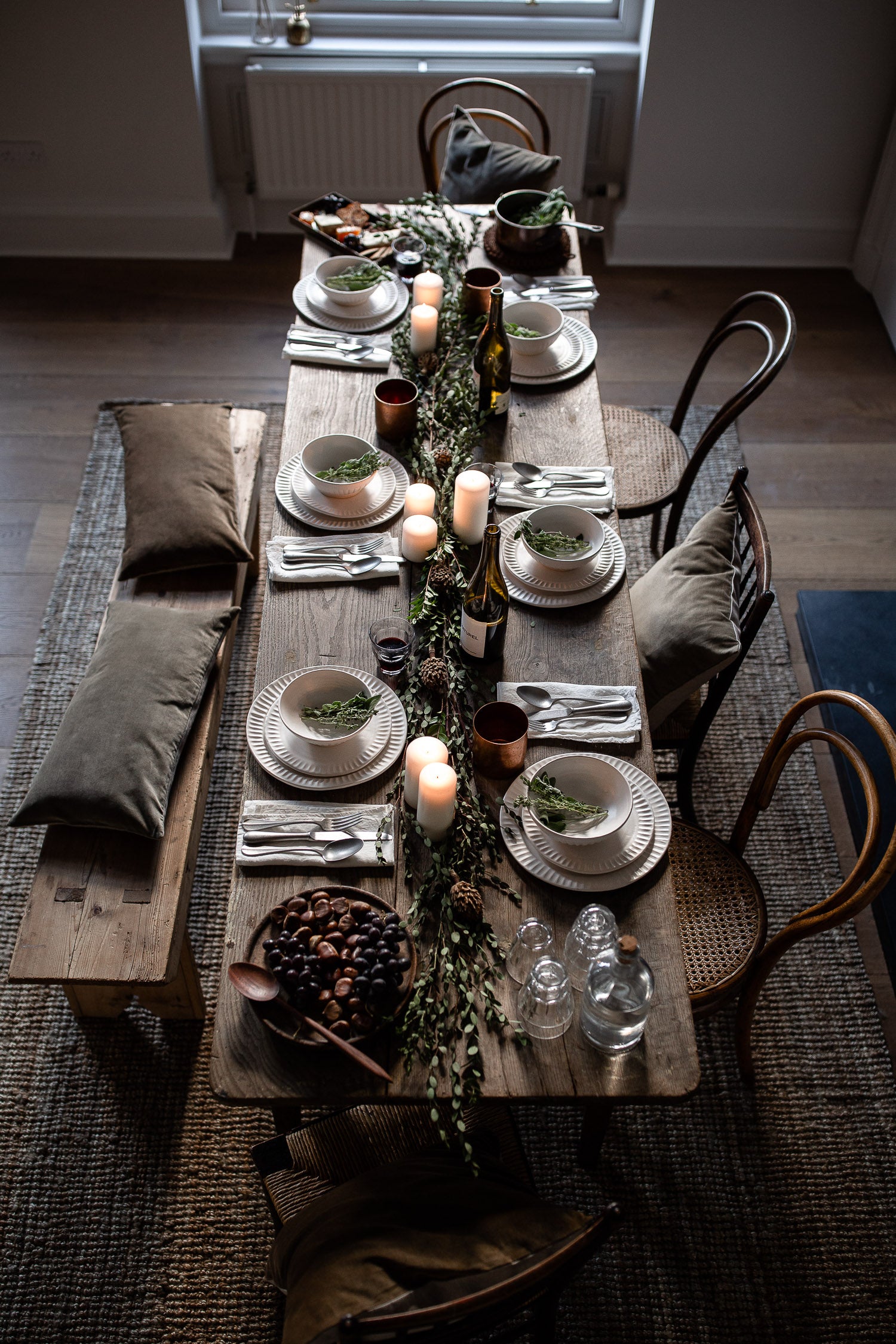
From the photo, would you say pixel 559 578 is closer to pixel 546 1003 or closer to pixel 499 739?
pixel 499 739

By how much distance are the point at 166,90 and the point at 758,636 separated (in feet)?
9.42

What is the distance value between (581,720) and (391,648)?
1.11ft

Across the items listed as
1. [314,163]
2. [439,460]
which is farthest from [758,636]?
[314,163]

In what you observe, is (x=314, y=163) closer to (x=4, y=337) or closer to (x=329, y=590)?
(x=4, y=337)

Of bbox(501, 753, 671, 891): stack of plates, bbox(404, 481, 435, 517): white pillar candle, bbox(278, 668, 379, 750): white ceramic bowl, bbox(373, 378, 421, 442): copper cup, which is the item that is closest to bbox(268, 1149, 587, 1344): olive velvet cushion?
bbox(501, 753, 671, 891): stack of plates

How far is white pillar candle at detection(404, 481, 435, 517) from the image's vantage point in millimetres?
1879

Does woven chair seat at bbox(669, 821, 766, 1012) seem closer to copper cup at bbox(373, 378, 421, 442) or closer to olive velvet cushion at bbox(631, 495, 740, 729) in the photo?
olive velvet cushion at bbox(631, 495, 740, 729)

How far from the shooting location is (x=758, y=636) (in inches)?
112

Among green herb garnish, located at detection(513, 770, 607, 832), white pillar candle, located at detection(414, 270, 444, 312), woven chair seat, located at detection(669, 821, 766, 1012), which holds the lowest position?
woven chair seat, located at detection(669, 821, 766, 1012)

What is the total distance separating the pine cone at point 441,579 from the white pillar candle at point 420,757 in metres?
0.37

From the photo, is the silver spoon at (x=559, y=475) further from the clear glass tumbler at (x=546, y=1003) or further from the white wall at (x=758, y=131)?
the white wall at (x=758, y=131)

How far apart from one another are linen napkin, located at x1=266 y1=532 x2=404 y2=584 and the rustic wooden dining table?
2 centimetres

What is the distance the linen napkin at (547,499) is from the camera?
201 centimetres

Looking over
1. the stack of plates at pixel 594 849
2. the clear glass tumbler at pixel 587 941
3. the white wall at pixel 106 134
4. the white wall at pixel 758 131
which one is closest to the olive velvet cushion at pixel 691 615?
the stack of plates at pixel 594 849
